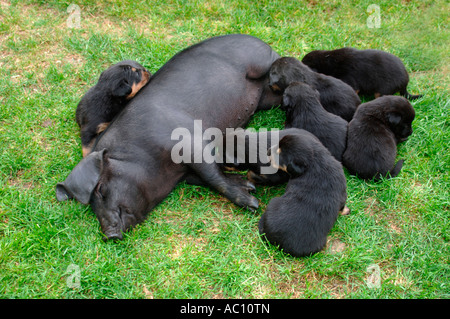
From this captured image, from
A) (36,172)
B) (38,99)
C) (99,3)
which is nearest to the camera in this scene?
(36,172)

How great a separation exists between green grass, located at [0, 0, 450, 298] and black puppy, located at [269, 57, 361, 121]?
52 centimetres

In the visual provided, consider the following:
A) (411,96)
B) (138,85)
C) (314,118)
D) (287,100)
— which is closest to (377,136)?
(314,118)

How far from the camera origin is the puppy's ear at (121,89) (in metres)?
4.84

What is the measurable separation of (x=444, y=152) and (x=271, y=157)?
2152mm

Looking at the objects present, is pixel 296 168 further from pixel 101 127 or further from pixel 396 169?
pixel 101 127

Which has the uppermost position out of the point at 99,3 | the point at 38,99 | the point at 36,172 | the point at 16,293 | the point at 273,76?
the point at 99,3

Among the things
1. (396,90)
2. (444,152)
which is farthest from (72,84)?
(444,152)

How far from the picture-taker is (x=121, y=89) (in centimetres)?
486

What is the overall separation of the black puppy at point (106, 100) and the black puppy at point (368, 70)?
2476 millimetres

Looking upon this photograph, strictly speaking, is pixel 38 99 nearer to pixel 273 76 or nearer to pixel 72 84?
pixel 72 84

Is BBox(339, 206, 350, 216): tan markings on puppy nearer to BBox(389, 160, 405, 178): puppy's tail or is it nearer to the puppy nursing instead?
the puppy nursing

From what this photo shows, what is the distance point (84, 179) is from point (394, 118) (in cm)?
328

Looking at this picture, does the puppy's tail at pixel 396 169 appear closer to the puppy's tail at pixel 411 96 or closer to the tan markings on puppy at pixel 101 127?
the puppy's tail at pixel 411 96

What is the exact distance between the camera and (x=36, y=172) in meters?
4.81
